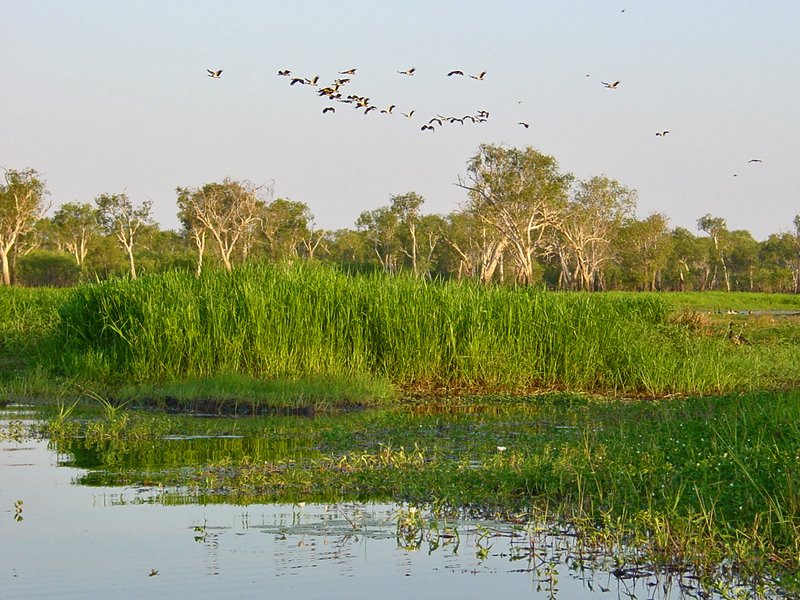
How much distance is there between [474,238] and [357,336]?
253ft

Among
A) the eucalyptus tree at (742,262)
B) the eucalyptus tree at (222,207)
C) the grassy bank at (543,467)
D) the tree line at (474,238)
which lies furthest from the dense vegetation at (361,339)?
the eucalyptus tree at (742,262)

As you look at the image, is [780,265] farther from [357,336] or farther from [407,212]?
[357,336]

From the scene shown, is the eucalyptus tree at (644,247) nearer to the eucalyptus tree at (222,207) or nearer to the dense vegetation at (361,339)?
the eucalyptus tree at (222,207)

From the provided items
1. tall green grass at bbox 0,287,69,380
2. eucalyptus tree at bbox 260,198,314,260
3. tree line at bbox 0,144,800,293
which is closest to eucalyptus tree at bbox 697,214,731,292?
tree line at bbox 0,144,800,293

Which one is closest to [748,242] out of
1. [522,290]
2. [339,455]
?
[522,290]

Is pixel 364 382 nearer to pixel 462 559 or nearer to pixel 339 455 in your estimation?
pixel 339 455

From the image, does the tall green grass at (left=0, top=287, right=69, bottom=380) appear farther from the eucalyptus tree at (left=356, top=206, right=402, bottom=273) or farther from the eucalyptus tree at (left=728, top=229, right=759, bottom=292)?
the eucalyptus tree at (left=728, top=229, right=759, bottom=292)

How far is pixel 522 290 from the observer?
21.2 meters

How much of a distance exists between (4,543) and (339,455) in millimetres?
4363

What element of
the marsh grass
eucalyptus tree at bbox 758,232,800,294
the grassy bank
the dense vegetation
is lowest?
the grassy bank

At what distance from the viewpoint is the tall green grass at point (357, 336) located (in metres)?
18.3

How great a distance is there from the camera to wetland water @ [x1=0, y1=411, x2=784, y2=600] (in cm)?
657

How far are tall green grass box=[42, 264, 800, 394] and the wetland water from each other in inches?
350

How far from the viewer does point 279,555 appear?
7.33 meters
